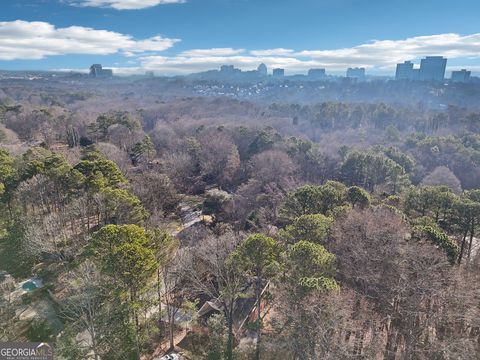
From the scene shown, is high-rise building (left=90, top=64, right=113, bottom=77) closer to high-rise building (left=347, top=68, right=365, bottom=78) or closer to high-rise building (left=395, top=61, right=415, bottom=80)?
high-rise building (left=347, top=68, right=365, bottom=78)

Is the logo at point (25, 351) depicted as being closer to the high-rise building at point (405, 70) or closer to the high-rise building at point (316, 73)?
the high-rise building at point (405, 70)

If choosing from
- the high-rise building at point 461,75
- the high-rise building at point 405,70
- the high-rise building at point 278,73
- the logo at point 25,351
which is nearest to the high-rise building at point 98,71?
the high-rise building at point 278,73

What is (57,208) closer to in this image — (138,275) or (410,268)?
(138,275)

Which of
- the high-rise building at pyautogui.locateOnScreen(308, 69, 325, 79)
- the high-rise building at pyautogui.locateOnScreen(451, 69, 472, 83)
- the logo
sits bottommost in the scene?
the logo

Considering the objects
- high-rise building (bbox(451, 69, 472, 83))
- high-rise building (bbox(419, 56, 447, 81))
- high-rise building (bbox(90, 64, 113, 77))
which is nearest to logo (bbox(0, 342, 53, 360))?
high-rise building (bbox(419, 56, 447, 81))

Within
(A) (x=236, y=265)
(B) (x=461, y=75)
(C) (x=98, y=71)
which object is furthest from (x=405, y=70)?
(A) (x=236, y=265)

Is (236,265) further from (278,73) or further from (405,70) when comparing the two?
(278,73)
